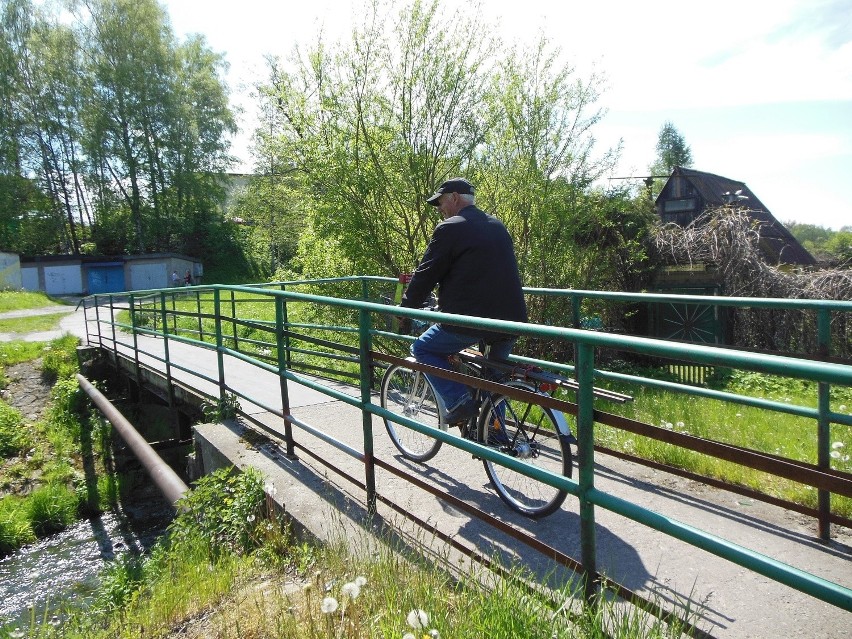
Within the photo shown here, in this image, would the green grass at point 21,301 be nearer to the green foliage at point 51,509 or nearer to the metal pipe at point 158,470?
the green foliage at point 51,509

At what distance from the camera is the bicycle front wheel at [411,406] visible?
15.1ft

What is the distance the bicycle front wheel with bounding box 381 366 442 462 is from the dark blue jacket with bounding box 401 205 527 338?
777mm

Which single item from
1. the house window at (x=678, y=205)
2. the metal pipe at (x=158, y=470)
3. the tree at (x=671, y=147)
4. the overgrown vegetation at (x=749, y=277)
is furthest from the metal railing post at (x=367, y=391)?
the tree at (x=671, y=147)

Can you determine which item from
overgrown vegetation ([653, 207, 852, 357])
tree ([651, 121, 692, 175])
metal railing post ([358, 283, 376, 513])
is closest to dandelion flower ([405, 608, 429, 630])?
metal railing post ([358, 283, 376, 513])

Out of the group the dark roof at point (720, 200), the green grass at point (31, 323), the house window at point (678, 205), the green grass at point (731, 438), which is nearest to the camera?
the green grass at point (731, 438)

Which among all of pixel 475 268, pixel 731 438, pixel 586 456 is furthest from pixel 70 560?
pixel 586 456

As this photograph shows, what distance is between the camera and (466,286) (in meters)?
3.97

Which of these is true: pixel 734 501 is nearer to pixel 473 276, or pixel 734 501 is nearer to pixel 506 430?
pixel 506 430

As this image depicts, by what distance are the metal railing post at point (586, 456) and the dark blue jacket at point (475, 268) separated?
1684mm

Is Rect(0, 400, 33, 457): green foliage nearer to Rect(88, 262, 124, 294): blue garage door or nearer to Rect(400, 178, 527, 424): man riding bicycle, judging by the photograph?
Rect(400, 178, 527, 424): man riding bicycle

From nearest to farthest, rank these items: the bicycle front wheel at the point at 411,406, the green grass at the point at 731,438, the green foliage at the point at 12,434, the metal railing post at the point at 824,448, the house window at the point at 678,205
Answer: the metal railing post at the point at 824,448
the green grass at the point at 731,438
the bicycle front wheel at the point at 411,406
the green foliage at the point at 12,434
the house window at the point at 678,205

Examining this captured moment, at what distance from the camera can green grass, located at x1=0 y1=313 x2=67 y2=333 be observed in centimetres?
1809

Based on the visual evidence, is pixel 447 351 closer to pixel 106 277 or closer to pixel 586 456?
pixel 586 456

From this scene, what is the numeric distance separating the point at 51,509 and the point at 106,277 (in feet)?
104
